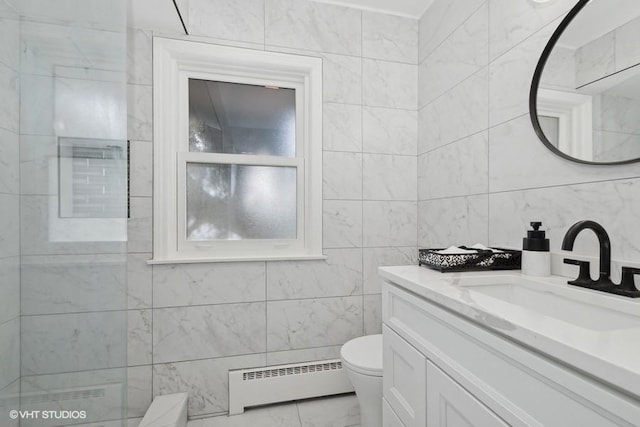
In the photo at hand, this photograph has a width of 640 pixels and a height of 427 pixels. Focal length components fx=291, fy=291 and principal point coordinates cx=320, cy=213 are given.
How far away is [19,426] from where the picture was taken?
2.12ft

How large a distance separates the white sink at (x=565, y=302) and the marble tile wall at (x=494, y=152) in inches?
8.5

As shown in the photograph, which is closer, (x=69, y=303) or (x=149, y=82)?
(x=69, y=303)

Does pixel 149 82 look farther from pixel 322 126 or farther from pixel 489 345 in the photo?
pixel 489 345

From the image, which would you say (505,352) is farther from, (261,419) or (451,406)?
Answer: (261,419)


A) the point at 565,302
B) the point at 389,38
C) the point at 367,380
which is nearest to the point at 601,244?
the point at 565,302

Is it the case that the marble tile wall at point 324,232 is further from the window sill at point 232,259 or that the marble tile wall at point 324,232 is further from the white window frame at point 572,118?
the white window frame at point 572,118

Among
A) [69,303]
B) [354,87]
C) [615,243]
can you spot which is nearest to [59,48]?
[69,303]

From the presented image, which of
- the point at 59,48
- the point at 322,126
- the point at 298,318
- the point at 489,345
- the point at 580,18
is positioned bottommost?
the point at 298,318

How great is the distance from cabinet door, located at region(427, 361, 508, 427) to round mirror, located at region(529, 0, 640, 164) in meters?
0.79

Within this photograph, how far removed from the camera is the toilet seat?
126 centimetres

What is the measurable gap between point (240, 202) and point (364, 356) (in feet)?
3.60

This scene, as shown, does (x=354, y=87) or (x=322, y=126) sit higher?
(x=354, y=87)

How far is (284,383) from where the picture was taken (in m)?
1.68

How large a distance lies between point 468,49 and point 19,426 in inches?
81.8
